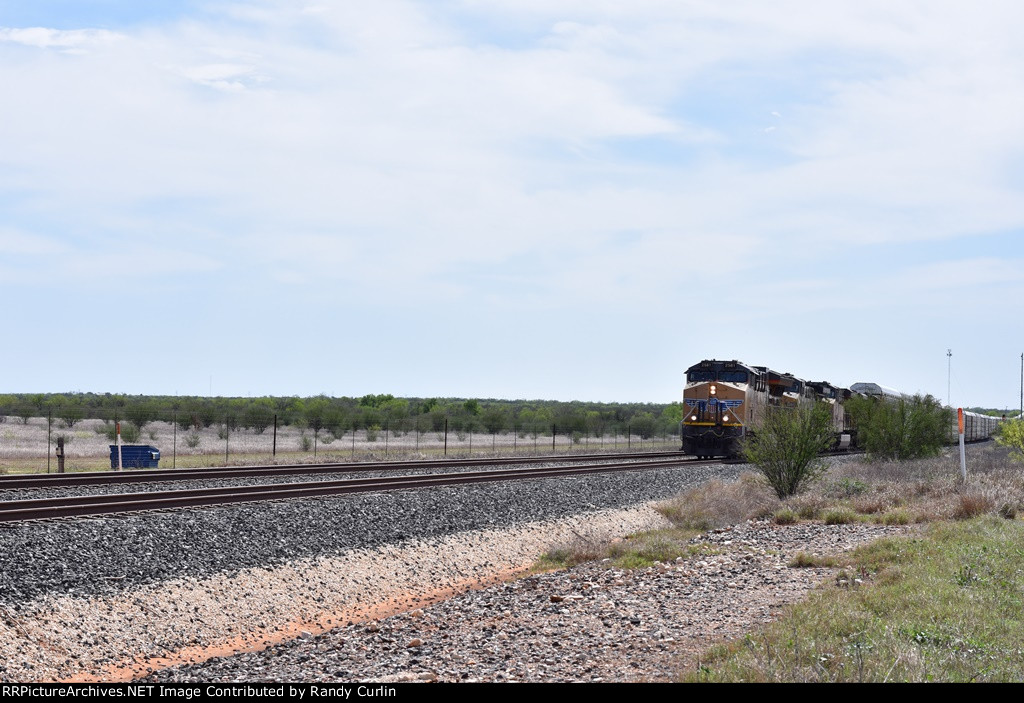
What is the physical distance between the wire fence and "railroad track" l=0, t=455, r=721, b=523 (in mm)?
10741

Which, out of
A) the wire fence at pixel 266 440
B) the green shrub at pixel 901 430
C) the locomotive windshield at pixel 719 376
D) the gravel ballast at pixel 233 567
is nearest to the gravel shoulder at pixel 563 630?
the gravel ballast at pixel 233 567

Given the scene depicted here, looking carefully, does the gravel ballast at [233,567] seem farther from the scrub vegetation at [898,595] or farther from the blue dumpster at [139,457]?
the blue dumpster at [139,457]

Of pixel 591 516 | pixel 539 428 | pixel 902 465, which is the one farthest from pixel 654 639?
pixel 539 428

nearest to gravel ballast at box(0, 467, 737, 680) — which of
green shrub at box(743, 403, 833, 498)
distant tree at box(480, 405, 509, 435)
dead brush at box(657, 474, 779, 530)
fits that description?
dead brush at box(657, 474, 779, 530)

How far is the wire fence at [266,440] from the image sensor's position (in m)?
37.8

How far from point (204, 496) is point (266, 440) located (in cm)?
3798

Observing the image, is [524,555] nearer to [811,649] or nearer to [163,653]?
[163,653]

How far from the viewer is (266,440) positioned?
55344mm

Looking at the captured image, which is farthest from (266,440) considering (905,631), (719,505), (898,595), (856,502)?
(905,631)

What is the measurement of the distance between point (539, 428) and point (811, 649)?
6711 cm

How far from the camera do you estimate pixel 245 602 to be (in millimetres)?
13367

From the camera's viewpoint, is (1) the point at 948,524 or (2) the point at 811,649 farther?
(1) the point at 948,524

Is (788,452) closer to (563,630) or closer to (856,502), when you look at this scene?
(856,502)

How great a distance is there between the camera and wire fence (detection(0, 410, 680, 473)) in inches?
1490
